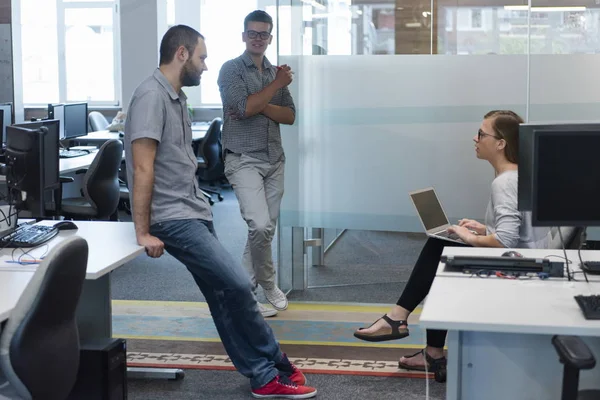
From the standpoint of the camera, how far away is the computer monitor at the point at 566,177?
270cm

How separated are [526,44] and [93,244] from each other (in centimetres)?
269

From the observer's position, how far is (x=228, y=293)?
11.1 ft

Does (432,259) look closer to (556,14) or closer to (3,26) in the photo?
(556,14)

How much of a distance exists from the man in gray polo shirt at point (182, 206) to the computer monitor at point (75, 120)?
4918mm

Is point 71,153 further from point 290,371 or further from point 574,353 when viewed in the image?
point 574,353

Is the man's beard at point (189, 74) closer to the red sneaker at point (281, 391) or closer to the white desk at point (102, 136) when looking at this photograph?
the red sneaker at point (281, 391)

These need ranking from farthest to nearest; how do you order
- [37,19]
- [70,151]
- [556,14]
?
[37,19]
[70,151]
[556,14]

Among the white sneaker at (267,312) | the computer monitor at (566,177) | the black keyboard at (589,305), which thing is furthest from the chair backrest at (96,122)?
the black keyboard at (589,305)

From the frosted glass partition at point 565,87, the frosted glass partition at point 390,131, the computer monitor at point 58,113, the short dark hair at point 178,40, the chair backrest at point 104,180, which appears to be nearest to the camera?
the short dark hair at point 178,40

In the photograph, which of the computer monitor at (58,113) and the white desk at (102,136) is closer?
the computer monitor at (58,113)

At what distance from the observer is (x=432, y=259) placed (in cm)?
375

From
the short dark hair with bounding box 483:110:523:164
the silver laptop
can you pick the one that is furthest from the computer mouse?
the short dark hair with bounding box 483:110:523:164

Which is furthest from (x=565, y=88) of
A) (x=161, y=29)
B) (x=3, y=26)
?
(x=3, y=26)

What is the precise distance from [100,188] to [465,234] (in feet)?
10.1
